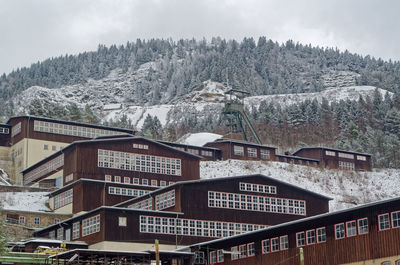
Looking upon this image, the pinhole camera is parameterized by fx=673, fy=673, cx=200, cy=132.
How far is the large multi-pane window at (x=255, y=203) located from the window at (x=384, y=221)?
80.0 feet

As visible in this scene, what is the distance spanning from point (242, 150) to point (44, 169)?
36.4 m

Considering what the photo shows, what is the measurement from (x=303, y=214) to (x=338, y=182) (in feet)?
115

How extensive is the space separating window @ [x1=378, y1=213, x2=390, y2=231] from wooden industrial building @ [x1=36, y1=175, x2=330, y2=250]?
76.4 ft

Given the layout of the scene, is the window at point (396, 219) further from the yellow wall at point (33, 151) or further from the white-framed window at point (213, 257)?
the yellow wall at point (33, 151)

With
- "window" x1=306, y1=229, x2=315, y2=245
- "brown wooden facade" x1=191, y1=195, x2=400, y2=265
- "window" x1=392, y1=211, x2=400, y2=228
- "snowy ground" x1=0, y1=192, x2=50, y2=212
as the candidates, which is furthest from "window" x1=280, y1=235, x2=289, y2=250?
"snowy ground" x1=0, y1=192, x2=50, y2=212

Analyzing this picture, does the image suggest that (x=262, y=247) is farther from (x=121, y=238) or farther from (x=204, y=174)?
(x=204, y=174)

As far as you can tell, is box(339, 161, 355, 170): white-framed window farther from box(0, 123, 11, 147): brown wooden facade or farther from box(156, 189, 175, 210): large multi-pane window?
box(156, 189, 175, 210): large multi-pane window

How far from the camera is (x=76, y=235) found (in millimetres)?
64250

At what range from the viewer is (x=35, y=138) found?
95750 mm

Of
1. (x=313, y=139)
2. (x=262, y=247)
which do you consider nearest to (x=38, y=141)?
(x=262, y=247)

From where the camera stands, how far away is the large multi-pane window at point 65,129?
96.0 metres

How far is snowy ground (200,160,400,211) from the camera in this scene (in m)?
98.6

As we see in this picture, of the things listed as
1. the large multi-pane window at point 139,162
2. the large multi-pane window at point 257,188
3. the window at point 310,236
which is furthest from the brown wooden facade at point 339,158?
the window at point 310,236

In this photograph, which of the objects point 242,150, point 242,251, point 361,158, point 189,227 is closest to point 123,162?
point 189,227
